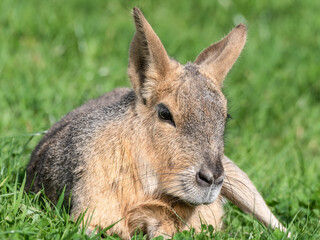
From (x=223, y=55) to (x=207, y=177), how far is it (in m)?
1.18

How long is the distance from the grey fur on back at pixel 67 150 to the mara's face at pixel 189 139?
38 cm

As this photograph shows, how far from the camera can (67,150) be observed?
4.29 metres

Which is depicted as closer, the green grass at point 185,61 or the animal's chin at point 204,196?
the animal's chin at point 204,196

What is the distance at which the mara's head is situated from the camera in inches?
146

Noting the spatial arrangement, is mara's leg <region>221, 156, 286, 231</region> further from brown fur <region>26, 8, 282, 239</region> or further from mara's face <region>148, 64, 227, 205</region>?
mara's face <region>148, 64, 227, 205</region>

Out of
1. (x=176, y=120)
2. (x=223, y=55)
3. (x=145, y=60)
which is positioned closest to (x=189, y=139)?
(x=176, y=120)

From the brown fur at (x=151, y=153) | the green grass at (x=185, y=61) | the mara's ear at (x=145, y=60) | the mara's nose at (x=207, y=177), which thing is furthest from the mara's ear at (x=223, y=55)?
the mara's nose at (x=207, y=177)

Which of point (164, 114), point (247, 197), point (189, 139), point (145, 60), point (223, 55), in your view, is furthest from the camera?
point (247, 197)

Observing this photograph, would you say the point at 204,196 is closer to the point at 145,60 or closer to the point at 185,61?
the point at 145,60

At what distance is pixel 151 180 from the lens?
13.0 feet

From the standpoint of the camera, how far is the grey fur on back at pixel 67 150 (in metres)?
4.16

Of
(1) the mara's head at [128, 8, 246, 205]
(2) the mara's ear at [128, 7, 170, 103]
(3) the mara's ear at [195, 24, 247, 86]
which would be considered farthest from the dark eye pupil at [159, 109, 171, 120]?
(3) the mara's ear at [195, 24, 247, 86]

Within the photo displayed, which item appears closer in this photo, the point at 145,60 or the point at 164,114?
the point at 164,114

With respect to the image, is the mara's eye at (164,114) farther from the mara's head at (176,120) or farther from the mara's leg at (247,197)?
the mara's leg at (247,197)
